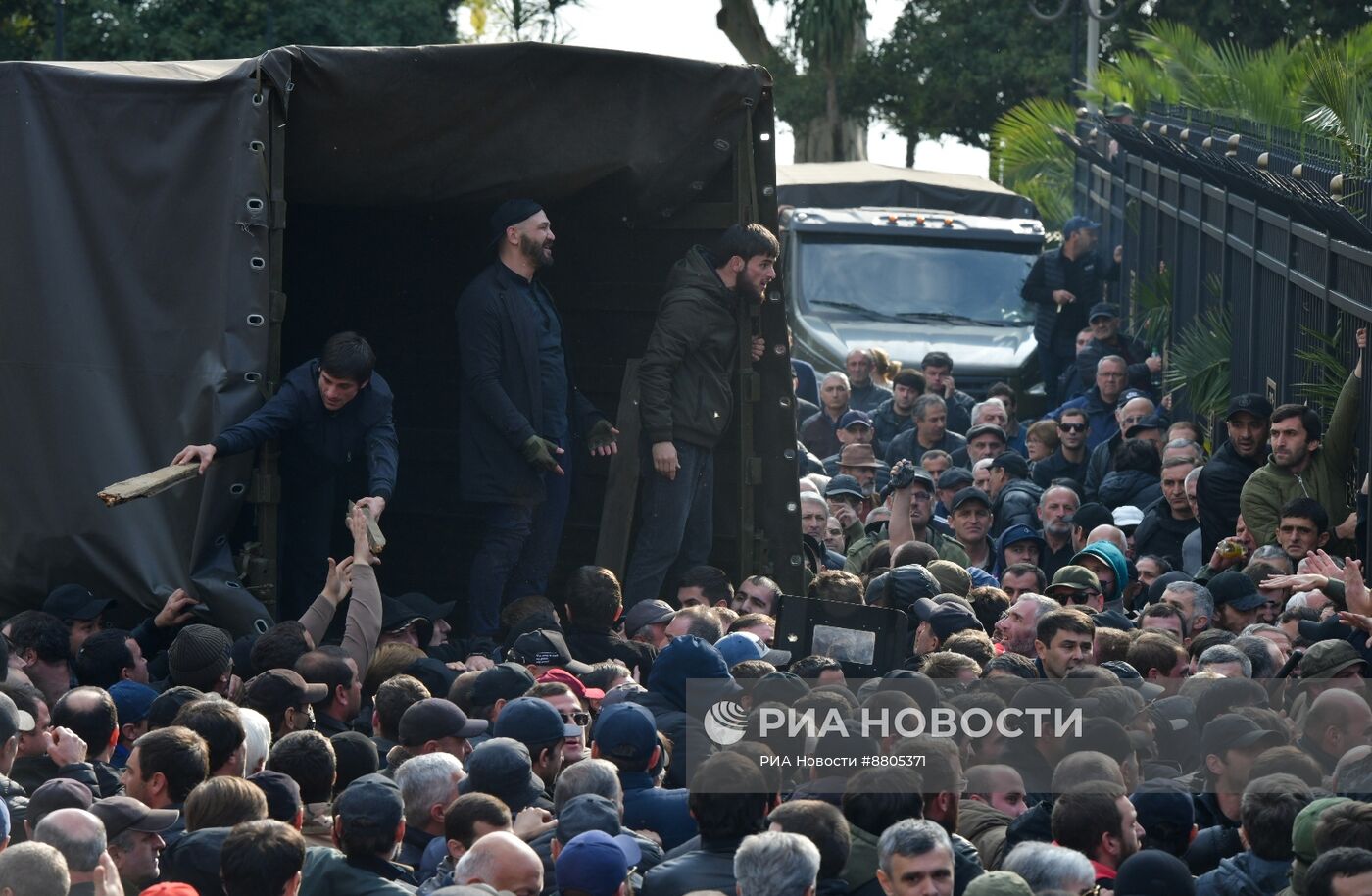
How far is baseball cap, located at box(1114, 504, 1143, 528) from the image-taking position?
11.7 m

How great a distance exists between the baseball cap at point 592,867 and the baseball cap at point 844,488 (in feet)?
23.2

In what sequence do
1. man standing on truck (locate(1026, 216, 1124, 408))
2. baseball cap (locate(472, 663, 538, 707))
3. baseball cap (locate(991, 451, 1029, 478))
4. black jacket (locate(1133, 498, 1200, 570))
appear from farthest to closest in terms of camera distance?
1. man standing on truck (locate(1026, 216, 1124, 408))
2. baseball cap (locate(991, 451, 1029, 478))
3. black jacket (locate(1133, 498, 1200, 570))
4. baseball cap (locate(472, 663, 538, 707))

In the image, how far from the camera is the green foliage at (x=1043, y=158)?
2494 centimetres

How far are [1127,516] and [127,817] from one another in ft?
23.9

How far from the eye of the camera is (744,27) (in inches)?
1243

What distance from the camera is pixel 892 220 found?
58.8 feet

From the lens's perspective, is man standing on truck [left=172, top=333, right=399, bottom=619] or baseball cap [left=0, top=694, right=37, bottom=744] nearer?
baseball cap [left=0, top=694, right=37, bottom=744]

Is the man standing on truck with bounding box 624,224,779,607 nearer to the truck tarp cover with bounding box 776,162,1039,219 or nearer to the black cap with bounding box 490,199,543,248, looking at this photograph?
the black cap with bounding box 490,199,543,248

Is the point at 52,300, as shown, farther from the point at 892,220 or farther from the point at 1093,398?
the point at 892,220

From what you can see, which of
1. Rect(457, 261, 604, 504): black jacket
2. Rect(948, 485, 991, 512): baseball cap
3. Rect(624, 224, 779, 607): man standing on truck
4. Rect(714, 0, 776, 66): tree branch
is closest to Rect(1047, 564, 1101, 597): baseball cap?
Rect(624, 224, 779, 607): man standing on truck

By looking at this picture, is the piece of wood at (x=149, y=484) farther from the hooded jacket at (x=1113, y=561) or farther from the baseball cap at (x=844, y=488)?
the baseball cap at (x=844, y=488)

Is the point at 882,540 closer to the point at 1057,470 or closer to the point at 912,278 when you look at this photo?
the point at 1057,470

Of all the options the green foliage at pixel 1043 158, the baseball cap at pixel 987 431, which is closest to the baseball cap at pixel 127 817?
the baseball cap at pixel 987 431

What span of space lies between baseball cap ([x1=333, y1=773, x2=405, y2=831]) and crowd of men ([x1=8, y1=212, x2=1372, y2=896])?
0.01 meters
